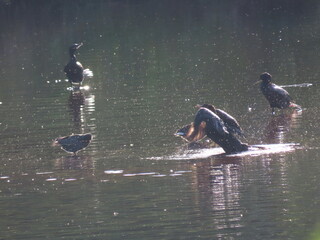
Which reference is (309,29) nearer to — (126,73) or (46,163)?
(126,73)

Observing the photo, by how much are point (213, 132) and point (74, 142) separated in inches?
75.1

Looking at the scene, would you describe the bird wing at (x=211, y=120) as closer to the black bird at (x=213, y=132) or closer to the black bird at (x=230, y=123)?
the black bird at (x=213, y=132)

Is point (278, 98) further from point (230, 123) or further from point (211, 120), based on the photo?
point (211, 120)

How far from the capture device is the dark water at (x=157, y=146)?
10023 mm

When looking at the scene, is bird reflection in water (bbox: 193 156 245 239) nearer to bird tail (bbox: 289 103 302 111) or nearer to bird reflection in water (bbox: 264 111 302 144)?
bird reflection in water (bbox: 264 111 302 144)

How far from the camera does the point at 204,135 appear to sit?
1412 centimetres

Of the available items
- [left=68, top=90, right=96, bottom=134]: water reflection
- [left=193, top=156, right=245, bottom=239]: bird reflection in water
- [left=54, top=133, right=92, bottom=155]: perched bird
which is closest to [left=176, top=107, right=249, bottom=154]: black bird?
[left=193, top=156, right=245, bottom=239]: bird reflection in water

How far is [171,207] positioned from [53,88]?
13.0m

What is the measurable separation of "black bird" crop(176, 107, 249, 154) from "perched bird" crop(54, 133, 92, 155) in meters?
1.35

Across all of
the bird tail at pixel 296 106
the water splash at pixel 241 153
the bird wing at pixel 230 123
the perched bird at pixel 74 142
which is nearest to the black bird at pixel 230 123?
the bird wing at pixel 230 123

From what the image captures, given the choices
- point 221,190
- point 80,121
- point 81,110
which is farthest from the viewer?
point 81,110

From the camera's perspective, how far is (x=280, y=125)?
16.0 m

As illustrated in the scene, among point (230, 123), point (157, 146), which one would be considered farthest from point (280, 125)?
point (157, 146)

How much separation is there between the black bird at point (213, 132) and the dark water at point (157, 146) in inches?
9.6
